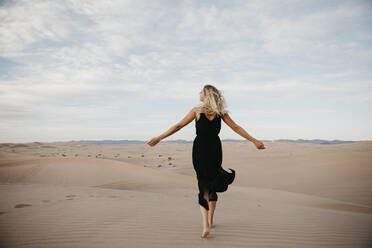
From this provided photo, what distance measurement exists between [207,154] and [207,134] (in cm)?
29

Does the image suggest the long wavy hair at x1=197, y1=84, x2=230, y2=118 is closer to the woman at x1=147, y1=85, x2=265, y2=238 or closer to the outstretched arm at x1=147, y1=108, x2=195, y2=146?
the woman at x1=147, y1=85, x2=265, y2=238

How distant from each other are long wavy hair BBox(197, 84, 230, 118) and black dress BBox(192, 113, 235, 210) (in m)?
0.08

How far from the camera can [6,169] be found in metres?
11.2

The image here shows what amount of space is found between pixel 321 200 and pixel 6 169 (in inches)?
503

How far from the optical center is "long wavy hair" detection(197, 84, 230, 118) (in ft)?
11.9

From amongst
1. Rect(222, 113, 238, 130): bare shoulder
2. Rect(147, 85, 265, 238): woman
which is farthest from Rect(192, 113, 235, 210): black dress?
Rect(222, 113, 238, 130): bare shoulder

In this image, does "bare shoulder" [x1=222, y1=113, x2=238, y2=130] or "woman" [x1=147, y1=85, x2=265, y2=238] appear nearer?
"woman" [x1=147, y1=85, x2=265, y2=238]

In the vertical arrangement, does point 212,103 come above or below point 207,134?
above

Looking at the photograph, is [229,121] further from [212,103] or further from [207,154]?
[207,154]

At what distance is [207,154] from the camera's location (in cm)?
373

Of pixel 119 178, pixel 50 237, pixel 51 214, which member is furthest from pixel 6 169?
pixel 50 237

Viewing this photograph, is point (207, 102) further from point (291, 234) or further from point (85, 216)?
point (85, 216)

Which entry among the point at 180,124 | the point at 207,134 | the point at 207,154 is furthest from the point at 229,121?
the point at 180,124

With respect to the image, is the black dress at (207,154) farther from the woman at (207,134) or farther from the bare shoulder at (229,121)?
the bare shoulder at (229,121)
